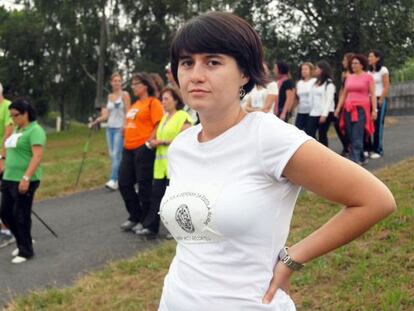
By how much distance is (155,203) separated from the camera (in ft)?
19.6

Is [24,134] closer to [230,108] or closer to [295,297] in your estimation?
[295,297]

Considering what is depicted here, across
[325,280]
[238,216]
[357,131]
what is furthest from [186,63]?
[357,131]

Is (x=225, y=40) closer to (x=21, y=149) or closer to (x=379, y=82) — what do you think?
(x=21, y=149)

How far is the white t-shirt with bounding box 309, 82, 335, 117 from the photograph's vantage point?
27.5 ft

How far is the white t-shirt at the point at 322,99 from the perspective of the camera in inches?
330

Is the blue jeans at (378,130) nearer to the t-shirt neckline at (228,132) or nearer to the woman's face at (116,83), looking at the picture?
the woman's face at (116,83)

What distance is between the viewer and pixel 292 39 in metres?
24.3

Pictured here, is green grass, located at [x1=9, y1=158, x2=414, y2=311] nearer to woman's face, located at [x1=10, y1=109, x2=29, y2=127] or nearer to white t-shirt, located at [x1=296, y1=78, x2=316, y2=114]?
woman's face, located at [x1=10, y1=109, x2=29, y2=127]

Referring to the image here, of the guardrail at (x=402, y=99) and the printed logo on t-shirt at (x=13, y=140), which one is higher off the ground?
the printed logo on t-shirt at (x=13, y=140)

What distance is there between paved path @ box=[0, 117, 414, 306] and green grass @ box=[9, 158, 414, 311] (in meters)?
0.38

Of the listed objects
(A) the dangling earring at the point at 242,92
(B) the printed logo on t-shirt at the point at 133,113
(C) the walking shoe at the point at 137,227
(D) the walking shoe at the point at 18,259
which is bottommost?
(D) the walking shoe at the point at 18,259

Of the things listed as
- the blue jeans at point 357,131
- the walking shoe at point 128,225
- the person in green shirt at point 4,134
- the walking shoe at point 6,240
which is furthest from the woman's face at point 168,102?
the blue jeans at point 357,131

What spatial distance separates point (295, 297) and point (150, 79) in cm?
346

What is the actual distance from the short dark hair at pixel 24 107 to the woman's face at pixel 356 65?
4374 millimetres
